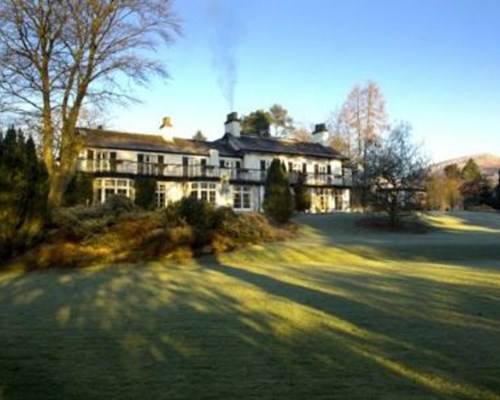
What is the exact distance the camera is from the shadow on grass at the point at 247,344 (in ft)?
16.9

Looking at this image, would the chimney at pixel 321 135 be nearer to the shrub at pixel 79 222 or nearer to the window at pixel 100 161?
the window at pixel 100 161

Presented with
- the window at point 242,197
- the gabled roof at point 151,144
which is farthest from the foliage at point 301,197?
the gabled roof at point 151,144

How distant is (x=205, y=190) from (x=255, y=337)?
38.2m

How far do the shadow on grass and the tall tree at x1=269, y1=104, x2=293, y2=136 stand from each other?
208 ft

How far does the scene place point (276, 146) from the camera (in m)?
51.3

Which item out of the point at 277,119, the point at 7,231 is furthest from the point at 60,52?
the point at 277,119

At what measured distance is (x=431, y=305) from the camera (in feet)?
30.5

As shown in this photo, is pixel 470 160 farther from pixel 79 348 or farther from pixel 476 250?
pixel 79 348

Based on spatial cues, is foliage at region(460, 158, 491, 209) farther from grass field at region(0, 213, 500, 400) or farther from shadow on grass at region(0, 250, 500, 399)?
shadow on grass at region(0, 250, 500, 399)

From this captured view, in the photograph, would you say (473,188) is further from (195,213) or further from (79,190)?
(195,213)

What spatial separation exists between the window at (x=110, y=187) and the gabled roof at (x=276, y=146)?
10.9 meters

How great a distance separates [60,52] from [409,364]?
87.4 ft

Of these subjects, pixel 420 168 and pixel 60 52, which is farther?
pixel 420 168

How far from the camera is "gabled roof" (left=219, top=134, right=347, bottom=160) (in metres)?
48.9
